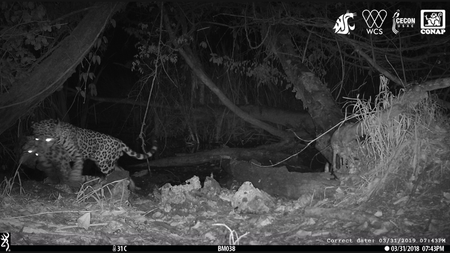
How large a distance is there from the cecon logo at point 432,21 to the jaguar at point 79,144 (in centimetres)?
472

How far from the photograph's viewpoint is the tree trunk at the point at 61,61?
518 cm

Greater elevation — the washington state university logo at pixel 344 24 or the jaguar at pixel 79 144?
the washington state university logo at pixel 344 24

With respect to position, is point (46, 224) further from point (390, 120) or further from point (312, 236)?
point (390, 120)

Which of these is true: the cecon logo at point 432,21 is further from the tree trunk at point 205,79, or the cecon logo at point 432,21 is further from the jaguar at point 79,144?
the jaguar at point 79,144

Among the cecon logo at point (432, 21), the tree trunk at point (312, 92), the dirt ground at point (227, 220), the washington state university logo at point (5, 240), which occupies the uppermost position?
the cecon logo at point (432, 21)

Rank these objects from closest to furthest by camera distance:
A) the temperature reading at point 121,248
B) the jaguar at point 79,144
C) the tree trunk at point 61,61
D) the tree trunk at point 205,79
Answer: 1. the temperature reading at point 121,248
2. the tree trunk at point 61,61
3. the jaguar at point 79,144
4. the tree trunk at point 205,79

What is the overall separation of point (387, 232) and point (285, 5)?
11.5 ft

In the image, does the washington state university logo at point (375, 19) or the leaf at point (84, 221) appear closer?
the leaf at point (84, 221)

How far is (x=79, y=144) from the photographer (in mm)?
7215

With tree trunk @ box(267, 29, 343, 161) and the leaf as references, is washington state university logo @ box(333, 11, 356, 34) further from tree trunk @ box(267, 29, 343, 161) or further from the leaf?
the leaf

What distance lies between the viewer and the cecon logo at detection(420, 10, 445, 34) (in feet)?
17.9

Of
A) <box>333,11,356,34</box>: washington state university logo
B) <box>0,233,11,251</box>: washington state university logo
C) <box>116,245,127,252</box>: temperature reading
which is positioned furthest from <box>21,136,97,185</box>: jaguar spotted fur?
<box>333,11,356,34</box>: washington state university logo

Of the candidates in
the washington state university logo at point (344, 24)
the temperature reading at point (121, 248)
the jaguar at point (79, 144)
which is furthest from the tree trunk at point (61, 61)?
the washington state university logo at point (344, 24)

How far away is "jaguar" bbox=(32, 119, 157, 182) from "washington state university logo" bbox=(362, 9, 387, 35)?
4148mm
